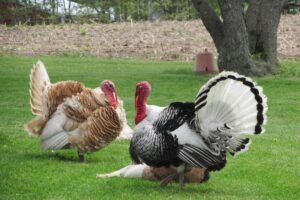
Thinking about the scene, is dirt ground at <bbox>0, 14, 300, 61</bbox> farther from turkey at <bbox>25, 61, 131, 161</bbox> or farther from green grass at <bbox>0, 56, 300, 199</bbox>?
turkey at <bbox>25, 61, 131, 161</bbox>

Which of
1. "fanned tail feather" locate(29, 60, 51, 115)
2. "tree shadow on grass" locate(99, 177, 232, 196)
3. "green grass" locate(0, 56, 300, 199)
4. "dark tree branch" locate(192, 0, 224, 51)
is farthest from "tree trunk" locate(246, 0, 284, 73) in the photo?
"tree shadow on grass" locate(99, 177, 232, 196)

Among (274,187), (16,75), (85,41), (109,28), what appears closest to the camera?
(274,187)

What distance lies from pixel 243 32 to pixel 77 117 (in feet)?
29.2

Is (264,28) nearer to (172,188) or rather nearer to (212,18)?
(212,18)

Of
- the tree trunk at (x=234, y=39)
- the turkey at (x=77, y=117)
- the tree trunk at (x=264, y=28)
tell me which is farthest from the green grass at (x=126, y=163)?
the tree trunk at (x=264, y=28)

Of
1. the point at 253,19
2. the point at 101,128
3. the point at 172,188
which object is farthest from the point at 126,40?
the point at 172,188

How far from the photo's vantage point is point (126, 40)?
82.2ft

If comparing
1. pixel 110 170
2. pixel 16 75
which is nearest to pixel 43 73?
pixel 110 170

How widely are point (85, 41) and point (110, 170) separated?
17.4m

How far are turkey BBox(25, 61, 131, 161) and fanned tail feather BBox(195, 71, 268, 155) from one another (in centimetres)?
160

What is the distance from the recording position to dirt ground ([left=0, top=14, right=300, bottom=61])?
76.4ft

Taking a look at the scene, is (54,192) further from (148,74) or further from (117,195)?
(148,74)

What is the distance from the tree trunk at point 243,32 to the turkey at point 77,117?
8.37m

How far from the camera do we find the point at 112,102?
328 inches
